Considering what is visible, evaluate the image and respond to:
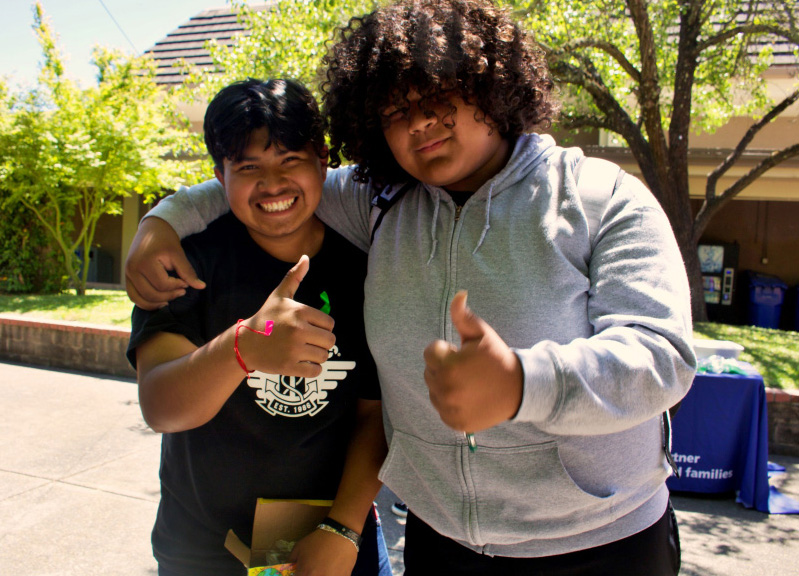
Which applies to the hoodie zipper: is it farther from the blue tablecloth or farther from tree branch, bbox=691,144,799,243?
tree branch, bbox=691,144,799,243

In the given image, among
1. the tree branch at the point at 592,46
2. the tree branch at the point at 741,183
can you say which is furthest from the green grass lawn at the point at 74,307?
the tree branch at the point at 741,183

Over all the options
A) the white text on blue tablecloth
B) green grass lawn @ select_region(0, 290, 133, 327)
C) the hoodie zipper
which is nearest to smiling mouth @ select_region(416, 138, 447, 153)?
the hoodie zipper

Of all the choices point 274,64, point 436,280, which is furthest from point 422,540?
point 274,64

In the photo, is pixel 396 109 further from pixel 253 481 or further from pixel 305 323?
pixel 253 481

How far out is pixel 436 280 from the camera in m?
1.44

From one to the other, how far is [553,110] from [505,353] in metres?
0.91

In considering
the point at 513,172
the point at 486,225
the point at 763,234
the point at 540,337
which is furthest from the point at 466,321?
the point at 763,234

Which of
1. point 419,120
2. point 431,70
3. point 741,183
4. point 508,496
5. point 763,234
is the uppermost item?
point 741,183

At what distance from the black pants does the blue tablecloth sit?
11.6 ft

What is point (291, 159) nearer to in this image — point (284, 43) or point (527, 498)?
point (527, 498)

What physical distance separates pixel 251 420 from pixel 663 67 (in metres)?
9.07

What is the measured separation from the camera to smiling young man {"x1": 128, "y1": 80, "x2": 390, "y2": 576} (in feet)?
5.42

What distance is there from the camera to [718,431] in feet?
15.6

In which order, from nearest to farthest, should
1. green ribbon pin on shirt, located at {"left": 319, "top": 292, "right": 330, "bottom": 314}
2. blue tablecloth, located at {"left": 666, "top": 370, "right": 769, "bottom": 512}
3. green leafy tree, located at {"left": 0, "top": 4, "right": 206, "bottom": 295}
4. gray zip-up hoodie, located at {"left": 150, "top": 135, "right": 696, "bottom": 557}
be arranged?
gray zip-up hoodie, located at {"left": 150, "top": 135, "right": 696, "bottom": 557} → green ribbon pin on shirt, located at {"left": 319, "top": 292, "right": 330, "bottom": 314} → blue tablecloth, located at {"left": 666, "top": 370, "right": 769, "bottom": 512} → green leafy tree, located at {"left": 0, "top": 4, "right": 206, "bottom": 295}
